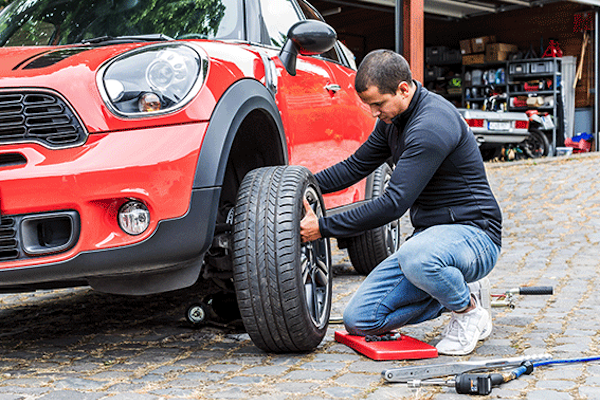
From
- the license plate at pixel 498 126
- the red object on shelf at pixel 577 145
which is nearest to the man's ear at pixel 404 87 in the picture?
the license plate at pixel 498 126

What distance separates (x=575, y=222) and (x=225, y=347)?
5751mm

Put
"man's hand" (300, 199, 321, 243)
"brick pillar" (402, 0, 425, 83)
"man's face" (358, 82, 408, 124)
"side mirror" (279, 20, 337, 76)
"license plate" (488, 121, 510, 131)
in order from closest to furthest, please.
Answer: "man's hand" (300, 199, 321, 243) → "man's face" (358, 82, 408, 124) → "side mirror" (279, 20, 337, 76) → "brick pillar" (402, 0, 425, 83) → "license plate" (488, 121, 510, 131)

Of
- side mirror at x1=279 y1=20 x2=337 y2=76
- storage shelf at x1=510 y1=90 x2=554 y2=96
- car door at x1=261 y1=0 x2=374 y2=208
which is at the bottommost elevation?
storage shelf at x1=510 y1=90 x2=554 y2=96

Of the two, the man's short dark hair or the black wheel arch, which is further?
the man's short dark hair

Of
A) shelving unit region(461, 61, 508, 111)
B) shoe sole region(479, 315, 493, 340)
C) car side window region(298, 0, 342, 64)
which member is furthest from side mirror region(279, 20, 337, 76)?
shelving unit region(461, 61, 508, 111)

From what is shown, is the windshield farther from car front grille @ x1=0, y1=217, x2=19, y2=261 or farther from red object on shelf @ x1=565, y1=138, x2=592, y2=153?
red object on shelf @ x1=565, y1=138, x2=592, y2=153

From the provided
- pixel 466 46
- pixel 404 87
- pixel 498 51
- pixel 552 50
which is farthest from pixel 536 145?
pixel 404 87

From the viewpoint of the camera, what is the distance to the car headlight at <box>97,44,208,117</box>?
267 centimetres

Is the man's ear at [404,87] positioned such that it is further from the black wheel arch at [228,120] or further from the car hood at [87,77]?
the car hood at [87,77]

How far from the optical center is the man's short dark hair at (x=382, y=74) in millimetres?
3193

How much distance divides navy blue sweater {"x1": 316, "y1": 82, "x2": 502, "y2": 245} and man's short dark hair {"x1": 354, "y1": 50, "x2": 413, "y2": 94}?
14 cm

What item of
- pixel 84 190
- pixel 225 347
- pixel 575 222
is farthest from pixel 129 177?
pixel 575 222

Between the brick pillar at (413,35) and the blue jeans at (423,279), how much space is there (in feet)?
29.1

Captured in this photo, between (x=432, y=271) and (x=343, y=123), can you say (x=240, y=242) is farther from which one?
(x=343, y=123)
